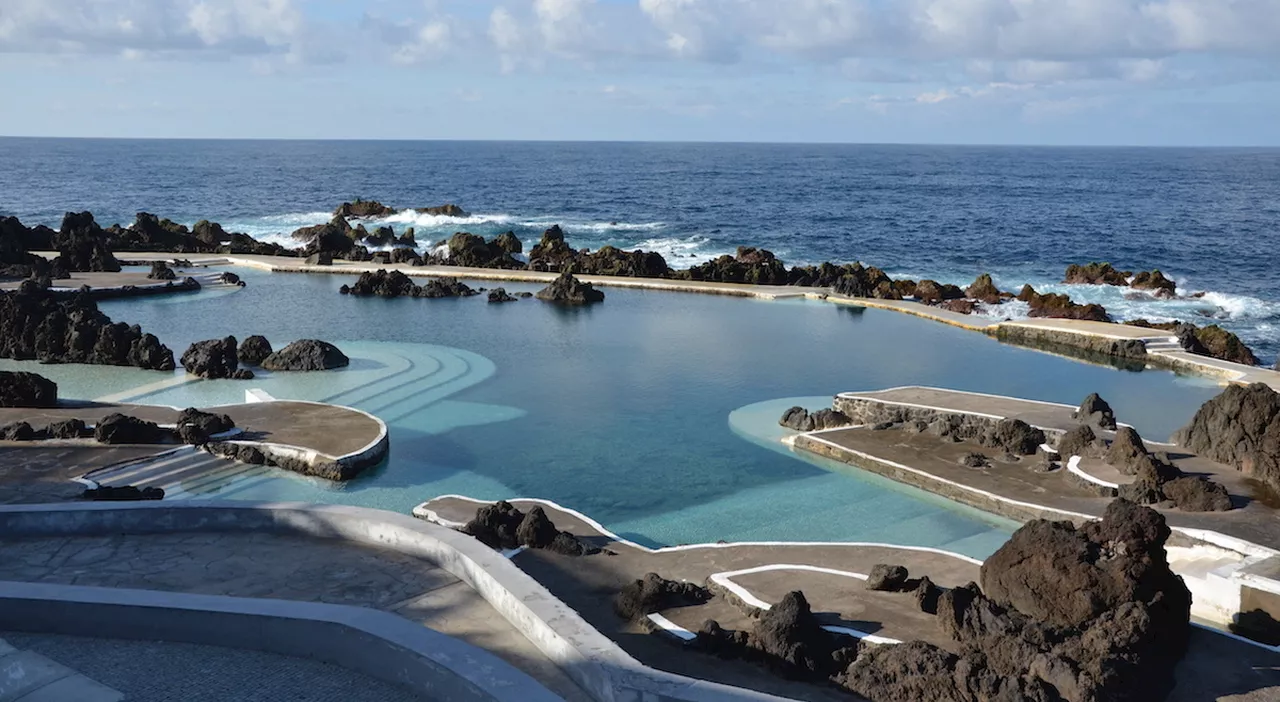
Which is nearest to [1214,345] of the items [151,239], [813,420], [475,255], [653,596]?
[813,420]

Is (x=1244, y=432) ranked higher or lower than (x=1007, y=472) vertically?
higher

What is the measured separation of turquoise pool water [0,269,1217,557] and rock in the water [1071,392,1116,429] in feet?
7.28

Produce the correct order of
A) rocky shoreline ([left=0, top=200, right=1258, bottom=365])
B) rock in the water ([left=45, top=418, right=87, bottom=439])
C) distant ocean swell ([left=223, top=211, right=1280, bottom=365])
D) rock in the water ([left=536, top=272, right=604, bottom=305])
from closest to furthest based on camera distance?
1. rock in the water ([left=45, top=418, right=87, bottom=439])
2. rocky shoreline ([left=0, top=200, right=1258, bottom=365])
3. rock in the water ([left=536, top=272, right=604, bottom=305])
4. distant ocean swell ([left=223, top=211, right=1280, bottom=365])

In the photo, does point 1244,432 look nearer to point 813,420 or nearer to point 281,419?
point 813,420

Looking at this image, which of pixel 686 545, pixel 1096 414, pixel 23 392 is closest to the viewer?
pixel 686 545

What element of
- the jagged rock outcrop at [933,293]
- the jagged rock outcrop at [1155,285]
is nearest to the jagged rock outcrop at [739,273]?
the jagged rock outcrop at [933,293]

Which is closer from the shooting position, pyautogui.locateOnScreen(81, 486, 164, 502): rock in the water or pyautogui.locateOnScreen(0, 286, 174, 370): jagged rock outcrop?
pyautogui.locateOnScreen(81, 486, 164, 502): rock in the water

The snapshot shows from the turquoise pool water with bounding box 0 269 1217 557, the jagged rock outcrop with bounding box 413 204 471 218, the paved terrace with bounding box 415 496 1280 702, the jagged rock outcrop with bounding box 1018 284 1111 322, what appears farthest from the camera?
the jagged rock outcrop with bounding box 413 204 471 218

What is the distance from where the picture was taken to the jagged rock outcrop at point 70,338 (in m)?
27.8

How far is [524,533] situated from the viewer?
51.3 ft

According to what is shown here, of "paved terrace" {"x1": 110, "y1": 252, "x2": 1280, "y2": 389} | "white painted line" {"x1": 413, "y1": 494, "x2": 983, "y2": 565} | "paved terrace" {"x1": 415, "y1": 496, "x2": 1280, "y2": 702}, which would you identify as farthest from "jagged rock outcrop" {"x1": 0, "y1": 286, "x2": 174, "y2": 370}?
"paved terrace" {"x1": 110, "y1": 252, "x2": 1280, "y2": 389}

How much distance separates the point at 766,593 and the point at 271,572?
20.4ft

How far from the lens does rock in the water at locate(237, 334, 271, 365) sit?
92.8 feet

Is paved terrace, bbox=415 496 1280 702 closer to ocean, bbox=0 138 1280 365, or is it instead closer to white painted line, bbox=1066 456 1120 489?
white painted line, bbox=1066 456 1120 489
